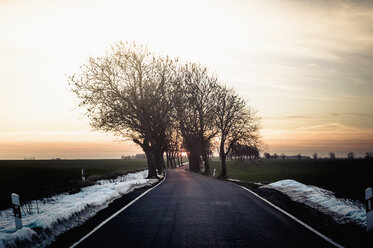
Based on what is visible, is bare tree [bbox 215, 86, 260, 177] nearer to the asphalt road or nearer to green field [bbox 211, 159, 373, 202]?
green field [bbox 211, 159, 373, 202]

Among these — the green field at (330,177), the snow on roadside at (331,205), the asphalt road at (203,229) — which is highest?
the asphalt road at (203,229)

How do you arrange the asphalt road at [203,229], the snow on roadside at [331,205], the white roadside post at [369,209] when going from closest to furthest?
the asphalt road at [203,229] → the white roadside post at [369,209] → the snow on roadside at [331,205]

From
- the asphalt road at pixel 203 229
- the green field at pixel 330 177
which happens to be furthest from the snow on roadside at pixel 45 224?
the green field at pixel 330 177

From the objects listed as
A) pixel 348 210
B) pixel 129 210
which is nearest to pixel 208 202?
pixel 129 210

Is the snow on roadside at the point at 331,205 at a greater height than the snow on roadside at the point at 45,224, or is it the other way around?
the snow on roadside at the point at 45,224

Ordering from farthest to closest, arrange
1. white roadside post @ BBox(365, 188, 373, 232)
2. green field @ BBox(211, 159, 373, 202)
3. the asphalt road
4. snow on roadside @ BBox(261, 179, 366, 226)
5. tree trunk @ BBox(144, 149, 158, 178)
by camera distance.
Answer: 1. tree trunk @ BBox(144, 149, 158, 178)
2. green field @ BBox(211, 159, 373, 202)
3. snow on roadside @ BBox(261, 179, 366, 226)
4. white roadside post @ BBox(365, 188, 373, 232)
5. the asphalt road

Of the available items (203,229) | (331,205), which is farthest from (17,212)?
(331,205)

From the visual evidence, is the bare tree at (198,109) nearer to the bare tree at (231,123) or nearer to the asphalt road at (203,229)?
the bare tree at (231,123)

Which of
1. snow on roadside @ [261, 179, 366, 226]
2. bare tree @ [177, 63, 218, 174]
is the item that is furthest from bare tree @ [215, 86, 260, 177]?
snow on roadside @ [261, 179, 366, 226]

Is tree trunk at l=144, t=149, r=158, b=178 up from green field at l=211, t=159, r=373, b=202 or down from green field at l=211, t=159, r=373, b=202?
up

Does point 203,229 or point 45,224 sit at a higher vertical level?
point 45,224

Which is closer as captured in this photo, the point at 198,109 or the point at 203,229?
the point at 203,229

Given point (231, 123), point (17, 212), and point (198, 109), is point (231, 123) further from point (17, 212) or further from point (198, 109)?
point (17, 212)

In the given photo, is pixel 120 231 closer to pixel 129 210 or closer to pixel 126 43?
pixel 129 210
